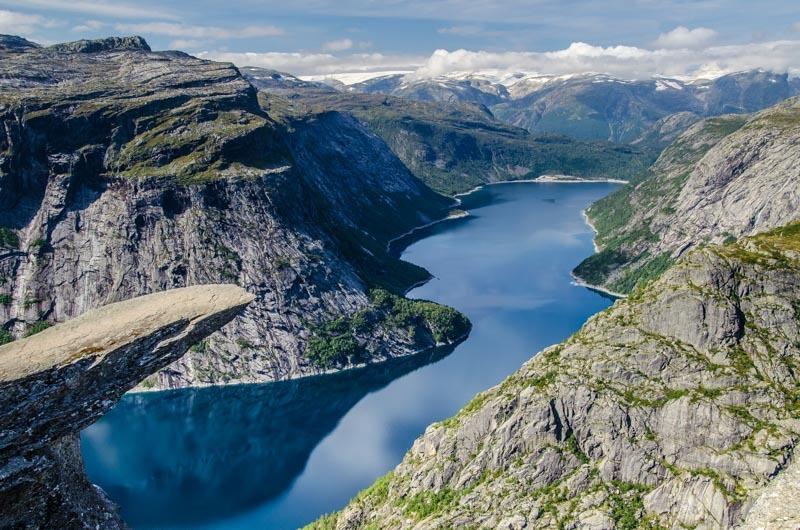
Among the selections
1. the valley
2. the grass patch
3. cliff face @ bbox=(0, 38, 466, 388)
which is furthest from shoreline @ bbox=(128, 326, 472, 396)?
the grass patch

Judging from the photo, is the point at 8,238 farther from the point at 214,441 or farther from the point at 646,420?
the point at 646,420

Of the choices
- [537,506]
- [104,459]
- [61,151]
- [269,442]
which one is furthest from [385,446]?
[61,151]

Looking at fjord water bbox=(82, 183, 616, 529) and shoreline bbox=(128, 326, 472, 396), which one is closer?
fjord water bbox=(82, 183, 616, 529)

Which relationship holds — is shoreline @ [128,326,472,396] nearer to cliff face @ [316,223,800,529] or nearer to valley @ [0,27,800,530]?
valley @ [0,27,800,530]

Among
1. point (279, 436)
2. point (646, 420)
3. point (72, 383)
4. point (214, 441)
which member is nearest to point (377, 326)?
point (279, 436)

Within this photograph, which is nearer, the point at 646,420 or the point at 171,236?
the point at 646,420
